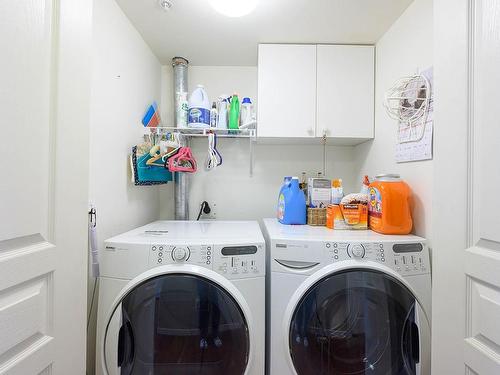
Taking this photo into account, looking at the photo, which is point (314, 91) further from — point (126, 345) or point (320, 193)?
point (126, 345)

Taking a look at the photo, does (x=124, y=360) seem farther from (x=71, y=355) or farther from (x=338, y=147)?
(x=338, y=147)

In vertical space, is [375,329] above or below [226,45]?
below

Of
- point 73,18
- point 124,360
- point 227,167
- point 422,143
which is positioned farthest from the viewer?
point 227,167

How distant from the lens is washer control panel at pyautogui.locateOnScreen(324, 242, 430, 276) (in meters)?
1.08

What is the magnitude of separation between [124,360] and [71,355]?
372mm

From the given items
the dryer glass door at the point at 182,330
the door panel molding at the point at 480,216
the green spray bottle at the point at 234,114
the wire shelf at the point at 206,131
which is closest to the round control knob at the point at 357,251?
the door panel molding at the point at 480,216

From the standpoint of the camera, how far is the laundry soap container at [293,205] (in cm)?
153

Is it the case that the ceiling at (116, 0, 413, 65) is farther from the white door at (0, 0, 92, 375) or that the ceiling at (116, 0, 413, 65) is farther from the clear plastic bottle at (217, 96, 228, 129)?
the white door at (0, 0, 92, 375)

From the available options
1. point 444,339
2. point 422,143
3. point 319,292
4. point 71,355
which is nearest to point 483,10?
point 422,143

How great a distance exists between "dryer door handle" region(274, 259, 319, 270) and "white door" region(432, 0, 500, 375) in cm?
46

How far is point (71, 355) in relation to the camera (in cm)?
74

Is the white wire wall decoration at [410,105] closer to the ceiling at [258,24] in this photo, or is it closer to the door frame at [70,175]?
the ceiling at [258,24]

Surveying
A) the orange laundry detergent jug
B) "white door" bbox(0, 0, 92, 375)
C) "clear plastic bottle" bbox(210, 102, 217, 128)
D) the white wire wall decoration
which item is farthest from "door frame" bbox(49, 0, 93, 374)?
the white wire wall decoration

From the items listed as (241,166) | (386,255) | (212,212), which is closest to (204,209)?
(212,212)
